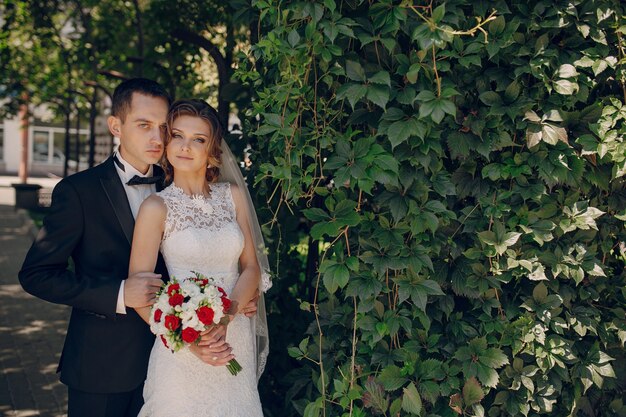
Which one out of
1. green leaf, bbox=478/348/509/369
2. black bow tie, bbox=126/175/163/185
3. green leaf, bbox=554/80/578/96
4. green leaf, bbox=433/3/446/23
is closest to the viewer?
green leaf, bbox=433/3/446/23

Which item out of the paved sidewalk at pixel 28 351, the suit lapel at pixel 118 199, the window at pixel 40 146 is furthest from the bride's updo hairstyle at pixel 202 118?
the window at pixel 40 146

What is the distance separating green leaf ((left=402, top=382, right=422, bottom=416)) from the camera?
285 centimetres

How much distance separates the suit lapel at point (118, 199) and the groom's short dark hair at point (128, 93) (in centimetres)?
27

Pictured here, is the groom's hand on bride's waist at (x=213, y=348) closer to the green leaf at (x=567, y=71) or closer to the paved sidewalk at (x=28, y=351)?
the green leaf at (x=567, y=71)

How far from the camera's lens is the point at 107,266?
308 cm

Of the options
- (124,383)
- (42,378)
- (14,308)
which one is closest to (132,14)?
(14,308)

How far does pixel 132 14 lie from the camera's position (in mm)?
11859

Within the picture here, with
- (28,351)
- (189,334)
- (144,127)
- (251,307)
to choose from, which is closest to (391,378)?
(251,307)

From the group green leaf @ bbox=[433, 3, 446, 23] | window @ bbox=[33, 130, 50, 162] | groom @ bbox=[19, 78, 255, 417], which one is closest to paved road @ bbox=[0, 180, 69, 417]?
groom @ bbox=[19, 78, 255, 417]

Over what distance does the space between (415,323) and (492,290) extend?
0.36 metres

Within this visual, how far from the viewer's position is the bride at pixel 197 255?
2.99 metres

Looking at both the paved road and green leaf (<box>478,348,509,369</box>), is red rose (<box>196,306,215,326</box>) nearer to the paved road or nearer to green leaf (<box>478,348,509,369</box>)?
green leaf (<box>478,348,509,369</box>)

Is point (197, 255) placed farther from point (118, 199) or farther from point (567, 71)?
point (567, 71)

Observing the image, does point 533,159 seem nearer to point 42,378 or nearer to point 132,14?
point 42,378
